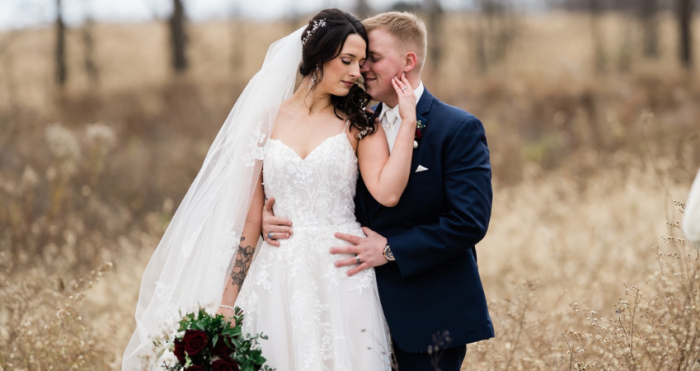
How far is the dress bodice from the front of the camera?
301 cm

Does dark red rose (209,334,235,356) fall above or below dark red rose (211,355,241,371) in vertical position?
above

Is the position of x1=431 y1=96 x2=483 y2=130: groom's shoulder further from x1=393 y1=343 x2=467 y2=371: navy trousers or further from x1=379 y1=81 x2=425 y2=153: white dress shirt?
x1=393 y1=343 x2=467 y2=371: navy trousers

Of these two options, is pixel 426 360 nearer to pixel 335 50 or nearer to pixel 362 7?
pixel 335 50

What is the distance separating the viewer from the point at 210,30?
3859 centimetres

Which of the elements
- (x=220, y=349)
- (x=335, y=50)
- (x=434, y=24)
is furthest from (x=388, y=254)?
(x=434, y=24)

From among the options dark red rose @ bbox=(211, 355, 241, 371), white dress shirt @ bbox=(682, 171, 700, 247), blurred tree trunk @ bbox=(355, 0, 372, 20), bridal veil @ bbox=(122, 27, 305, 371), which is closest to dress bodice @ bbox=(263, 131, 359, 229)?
bridal veil @ bbox=(122, 27, 305, 371)

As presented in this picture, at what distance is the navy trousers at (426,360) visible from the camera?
117 inches

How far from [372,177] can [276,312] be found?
752 mm

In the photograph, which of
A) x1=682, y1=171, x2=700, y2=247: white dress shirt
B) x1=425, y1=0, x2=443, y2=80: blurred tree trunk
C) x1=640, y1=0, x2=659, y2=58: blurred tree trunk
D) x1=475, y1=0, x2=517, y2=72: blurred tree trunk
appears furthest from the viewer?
x1=475, y1=0, x2=517, y2=72: blurred tree trunk

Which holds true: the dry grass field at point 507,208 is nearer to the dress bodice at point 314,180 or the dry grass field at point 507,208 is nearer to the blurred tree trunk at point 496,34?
the dress bodice at point 314,180

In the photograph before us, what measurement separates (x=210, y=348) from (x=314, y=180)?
2.83ft

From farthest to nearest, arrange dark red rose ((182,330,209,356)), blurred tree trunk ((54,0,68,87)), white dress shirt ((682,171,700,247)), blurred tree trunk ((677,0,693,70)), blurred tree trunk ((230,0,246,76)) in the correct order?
blurred tree trunk ((230,0,246,76))
blurred tree trunk ((677,0,693,70))
blurred tree trunk ((54,0,68,87))
dark red rose ((182,330,209,356))
white dress shirt ((682,171,700,247))

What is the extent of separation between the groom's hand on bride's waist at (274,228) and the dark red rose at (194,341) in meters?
0.56

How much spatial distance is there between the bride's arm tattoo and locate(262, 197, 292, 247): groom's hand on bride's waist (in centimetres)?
11
